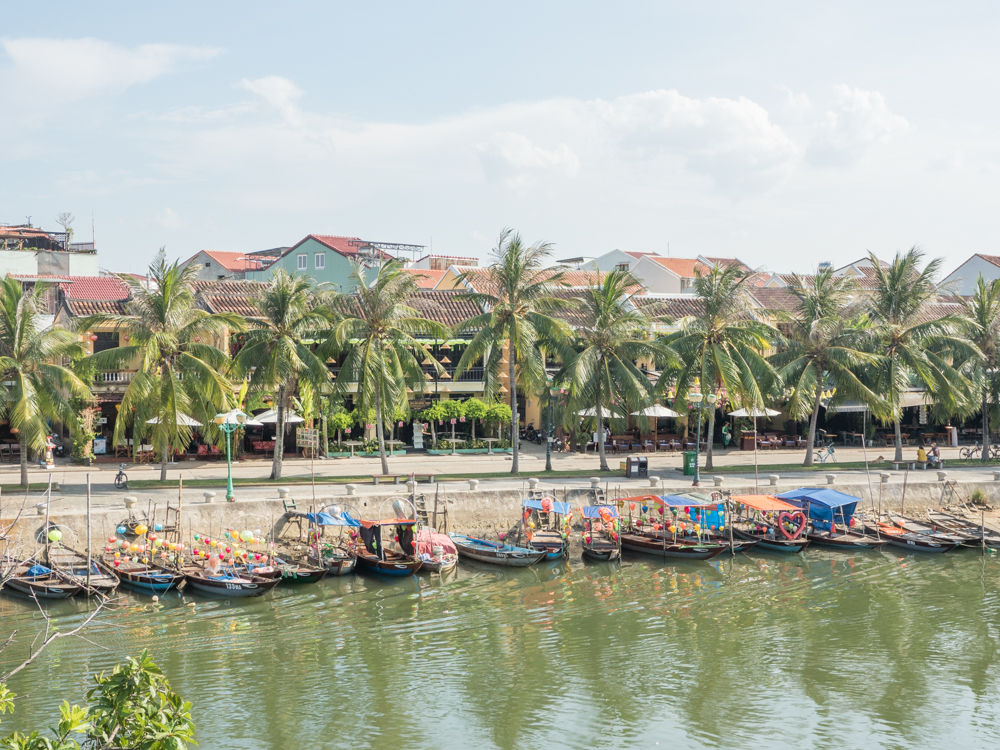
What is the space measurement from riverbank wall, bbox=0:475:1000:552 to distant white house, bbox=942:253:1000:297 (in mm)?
39947

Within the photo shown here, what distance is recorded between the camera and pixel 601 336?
43.0 meters

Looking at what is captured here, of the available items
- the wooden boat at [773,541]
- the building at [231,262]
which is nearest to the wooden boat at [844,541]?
the wooden boat at [773,541]

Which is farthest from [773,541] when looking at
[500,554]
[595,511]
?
[500,554]

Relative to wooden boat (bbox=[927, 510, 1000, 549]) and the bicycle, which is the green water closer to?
wooden boat (bbox=[927, 510, 1000, 549])

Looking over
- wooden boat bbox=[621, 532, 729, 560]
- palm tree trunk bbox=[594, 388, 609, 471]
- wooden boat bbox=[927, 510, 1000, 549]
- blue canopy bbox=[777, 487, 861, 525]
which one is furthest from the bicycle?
wooden boat bbox=[927, 510, 1000, 549]

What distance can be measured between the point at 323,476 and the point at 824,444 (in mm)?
32077

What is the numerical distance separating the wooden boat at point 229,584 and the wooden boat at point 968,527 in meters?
27.7

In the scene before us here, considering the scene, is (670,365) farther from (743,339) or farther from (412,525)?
(412,525)

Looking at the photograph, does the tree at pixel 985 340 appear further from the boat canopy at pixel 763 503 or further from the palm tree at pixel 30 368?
the palm tree at pixel 30 368

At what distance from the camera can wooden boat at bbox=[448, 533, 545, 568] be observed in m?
33.7

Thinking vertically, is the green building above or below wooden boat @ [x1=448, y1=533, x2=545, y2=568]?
above

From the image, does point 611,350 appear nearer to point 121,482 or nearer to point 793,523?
point 793,523

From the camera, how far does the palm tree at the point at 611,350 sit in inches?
1670

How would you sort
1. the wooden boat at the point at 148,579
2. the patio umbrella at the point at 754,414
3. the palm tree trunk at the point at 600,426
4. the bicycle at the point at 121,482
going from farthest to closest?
the palm tree trunk at the point at 600,426
the patio umbrella at the point at 754,414
the bicycle at the point at 121,482
the wooden boat at the point at 148,579
